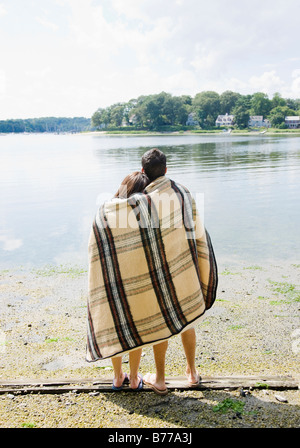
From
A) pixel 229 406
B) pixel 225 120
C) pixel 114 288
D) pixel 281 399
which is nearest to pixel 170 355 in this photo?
pixel 229 406

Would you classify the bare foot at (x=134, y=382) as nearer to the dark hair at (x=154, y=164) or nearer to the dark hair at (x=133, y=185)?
the dark hair at (x=133, y=185)

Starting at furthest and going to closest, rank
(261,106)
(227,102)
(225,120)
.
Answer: (227,102)
(225,120)
(261,106)

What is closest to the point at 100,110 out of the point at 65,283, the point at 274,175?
the point at 274,175

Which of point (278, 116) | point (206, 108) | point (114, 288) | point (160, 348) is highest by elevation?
point (206, 108)

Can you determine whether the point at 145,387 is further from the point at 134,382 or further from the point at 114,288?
the point at 114,288

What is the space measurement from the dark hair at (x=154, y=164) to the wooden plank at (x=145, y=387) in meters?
1.81

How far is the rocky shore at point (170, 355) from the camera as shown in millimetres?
3039

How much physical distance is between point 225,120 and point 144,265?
152 m

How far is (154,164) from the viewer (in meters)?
3.09

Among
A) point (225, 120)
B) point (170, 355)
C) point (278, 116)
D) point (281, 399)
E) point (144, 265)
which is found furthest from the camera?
point (225, 120)

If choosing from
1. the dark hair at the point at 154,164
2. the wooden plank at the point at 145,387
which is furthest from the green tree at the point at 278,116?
the dark hair at the point at 154,164

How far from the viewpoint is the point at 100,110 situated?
169 m
